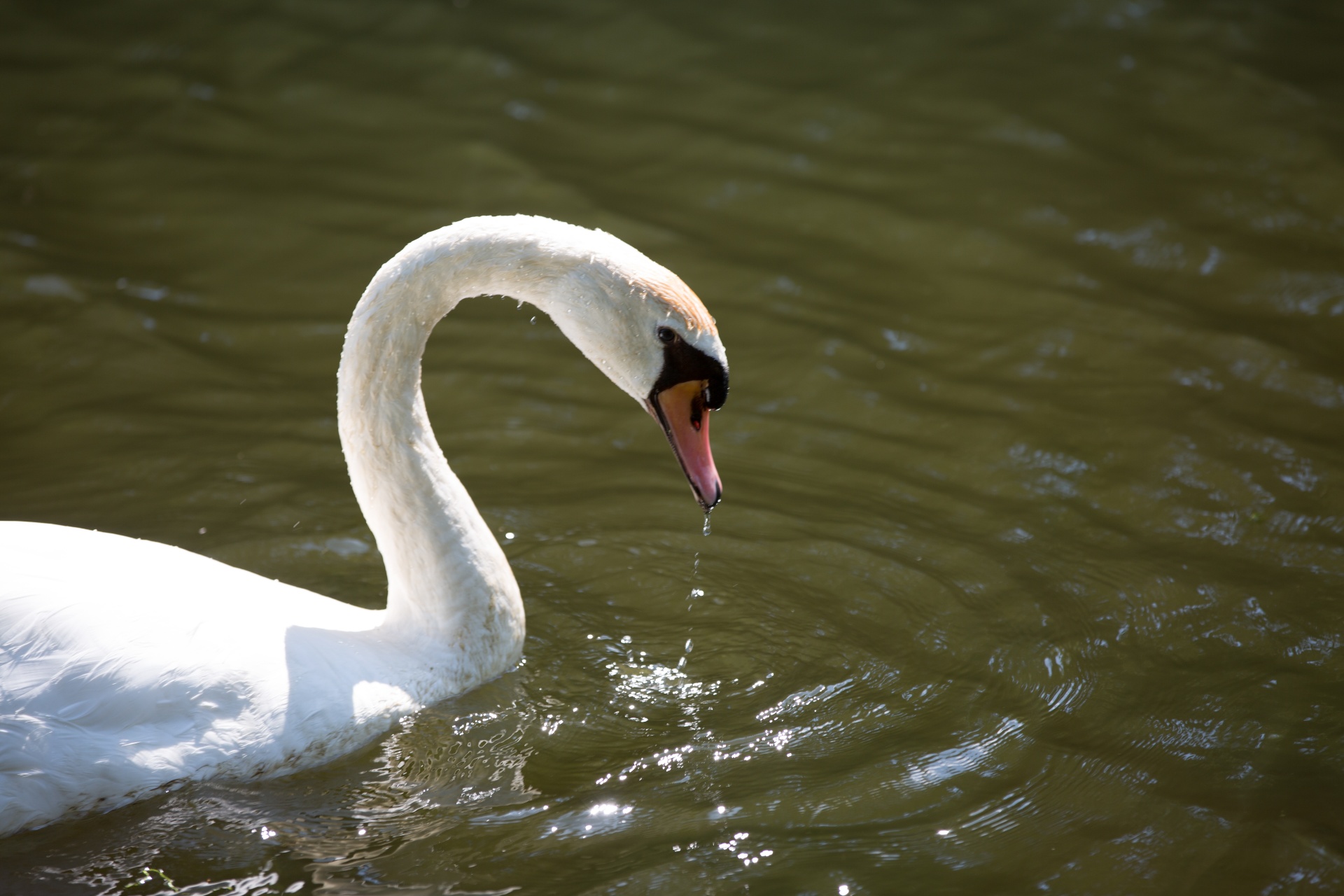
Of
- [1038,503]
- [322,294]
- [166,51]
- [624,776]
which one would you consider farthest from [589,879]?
[166,51]

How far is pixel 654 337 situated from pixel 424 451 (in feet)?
2.88

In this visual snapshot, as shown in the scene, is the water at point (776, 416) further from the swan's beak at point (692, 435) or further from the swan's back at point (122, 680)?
the swan's beak at point (692, 435)

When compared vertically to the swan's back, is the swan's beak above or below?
above

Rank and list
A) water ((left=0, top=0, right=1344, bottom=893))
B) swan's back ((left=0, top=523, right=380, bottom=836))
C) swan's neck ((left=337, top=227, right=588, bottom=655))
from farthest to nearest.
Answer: swan's neck ((left=337, top=227, right=588, bottom=655)), water ((left=0, top=0, right=1344, bottom=893)), swan's back ((left=0, top=523, right=380, bottom=836))

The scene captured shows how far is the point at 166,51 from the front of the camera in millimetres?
9125

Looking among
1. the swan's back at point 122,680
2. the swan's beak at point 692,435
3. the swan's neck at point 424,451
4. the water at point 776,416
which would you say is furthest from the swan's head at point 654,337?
the swan's back at point 122,680

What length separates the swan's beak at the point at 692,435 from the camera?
157 inches

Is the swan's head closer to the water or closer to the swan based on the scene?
the swan

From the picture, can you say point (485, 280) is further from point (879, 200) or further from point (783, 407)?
point (879, 200)

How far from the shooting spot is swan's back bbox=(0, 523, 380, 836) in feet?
11.4

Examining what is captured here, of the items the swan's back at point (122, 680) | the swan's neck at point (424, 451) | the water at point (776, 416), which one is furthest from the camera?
the swan's neck at point (424, 451)

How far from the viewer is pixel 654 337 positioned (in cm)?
385

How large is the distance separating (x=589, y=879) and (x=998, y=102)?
675 centimetres

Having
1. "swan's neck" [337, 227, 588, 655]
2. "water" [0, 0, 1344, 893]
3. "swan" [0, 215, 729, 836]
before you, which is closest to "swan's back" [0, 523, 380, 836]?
"swan" [0, 215, 729, 836]
